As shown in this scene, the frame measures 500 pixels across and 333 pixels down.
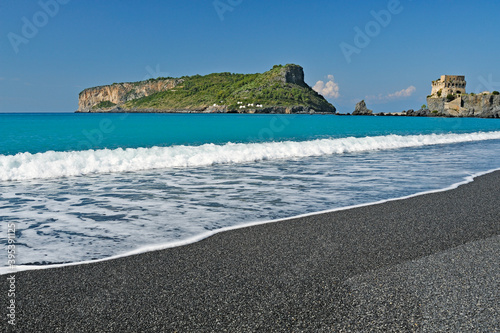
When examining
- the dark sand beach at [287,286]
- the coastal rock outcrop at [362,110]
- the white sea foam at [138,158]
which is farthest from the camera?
the coastal rock outcrop at [362,110]

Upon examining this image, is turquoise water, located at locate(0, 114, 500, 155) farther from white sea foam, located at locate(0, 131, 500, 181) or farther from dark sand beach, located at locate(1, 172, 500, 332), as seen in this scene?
dark sand beach, located at locate(1, 172, 500, 332)

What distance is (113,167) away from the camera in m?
13.9

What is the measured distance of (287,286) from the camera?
384 cm

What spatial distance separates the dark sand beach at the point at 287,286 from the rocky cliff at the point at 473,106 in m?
152

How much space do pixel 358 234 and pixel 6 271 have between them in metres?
4.56

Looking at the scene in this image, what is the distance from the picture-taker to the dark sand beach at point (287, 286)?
318 centimetres

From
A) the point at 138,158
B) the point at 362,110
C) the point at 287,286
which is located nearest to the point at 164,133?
the point at 138,158

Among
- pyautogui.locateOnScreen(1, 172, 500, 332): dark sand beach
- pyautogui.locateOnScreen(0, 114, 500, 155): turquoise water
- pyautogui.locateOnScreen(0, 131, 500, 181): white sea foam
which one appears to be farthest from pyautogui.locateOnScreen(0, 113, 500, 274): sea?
pyautogui.locateOnScreen(0, 114, 500, 155): turquoise water

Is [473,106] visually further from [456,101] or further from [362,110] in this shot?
[362,110]

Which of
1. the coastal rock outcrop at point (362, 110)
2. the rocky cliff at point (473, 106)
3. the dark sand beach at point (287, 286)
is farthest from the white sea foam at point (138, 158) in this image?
the coastal rock outcrop at point (362, 110)

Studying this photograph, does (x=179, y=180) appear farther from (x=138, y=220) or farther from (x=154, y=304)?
(x=154, y=304)

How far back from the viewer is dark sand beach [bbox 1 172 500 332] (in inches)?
125

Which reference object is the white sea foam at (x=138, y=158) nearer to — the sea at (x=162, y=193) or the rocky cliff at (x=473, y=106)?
the sea at (x=162, y=193)

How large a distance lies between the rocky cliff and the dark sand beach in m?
152
